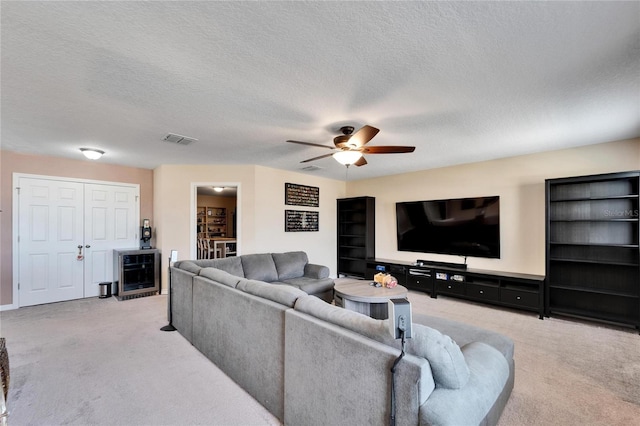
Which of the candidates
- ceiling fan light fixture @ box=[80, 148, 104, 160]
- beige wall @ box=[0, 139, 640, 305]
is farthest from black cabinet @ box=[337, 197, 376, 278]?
ceiling fan light fixture @ box=[80, 148, 104, 160]

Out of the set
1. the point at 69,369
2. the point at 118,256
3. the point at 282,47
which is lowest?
the point at 69,369

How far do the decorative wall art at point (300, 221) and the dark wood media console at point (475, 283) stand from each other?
172 cm

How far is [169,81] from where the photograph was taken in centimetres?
233

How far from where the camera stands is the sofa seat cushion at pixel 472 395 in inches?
45.6

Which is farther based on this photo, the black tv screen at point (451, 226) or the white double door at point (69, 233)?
the black tv screen at point (451, 226)

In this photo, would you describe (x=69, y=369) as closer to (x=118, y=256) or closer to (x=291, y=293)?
(x=291, y=293)

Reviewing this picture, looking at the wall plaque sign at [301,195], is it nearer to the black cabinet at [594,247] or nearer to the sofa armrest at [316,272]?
the sofa armrest at [316,272]

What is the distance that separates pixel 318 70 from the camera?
2160 millimetres

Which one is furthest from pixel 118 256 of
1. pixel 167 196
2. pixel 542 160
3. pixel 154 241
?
pixel 542 160

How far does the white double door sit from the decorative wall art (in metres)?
2.89

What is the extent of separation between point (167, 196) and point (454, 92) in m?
4.87

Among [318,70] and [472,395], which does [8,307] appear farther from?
[472,395]

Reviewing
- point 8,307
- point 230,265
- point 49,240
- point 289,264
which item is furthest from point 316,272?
point 8,307

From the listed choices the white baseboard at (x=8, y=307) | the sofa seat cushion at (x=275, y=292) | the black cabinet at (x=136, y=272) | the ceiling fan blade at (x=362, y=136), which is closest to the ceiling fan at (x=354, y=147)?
the ceiling fan blade at (x=362, y=136)
